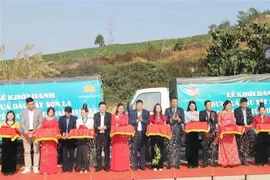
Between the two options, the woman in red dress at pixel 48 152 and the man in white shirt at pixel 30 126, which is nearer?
the woman in red dress at pixel 48 152

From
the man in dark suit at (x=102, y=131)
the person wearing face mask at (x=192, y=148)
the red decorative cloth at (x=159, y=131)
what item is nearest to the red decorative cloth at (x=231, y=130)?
the person wearing face mask at (x=192, y=148)

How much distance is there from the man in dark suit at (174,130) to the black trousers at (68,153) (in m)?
2.19

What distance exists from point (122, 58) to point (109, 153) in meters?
23.5

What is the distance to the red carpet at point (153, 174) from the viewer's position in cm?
808

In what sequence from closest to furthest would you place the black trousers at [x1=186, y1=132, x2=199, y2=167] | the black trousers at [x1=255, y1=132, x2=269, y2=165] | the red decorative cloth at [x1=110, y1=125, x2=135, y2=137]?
the red decorative cloth at [x1=110, y1=125, x2=135, y2=137] → the black trousers at [x1=186, y1=132, x2=199, y2=167] → the black trousers at [x1=255, y1=132, x2=269, y2=165]

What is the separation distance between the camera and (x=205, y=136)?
8.99 metres

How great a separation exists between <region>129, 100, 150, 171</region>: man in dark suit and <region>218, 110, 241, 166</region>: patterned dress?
1702 mm

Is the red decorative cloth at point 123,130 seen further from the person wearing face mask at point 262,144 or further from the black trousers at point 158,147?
the person wearing face mask at point 262,144

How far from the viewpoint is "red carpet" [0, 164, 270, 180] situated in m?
8.08

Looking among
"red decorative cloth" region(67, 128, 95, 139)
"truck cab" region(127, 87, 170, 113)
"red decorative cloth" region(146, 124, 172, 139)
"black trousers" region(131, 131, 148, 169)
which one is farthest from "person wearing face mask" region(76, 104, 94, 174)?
"truck cab" region(127, 87, 170, 113)

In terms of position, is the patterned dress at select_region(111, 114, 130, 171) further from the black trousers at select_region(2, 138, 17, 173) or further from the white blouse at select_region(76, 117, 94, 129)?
the black trousers at select_region(2, 138, 17, 173)

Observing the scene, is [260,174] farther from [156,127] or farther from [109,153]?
[109,153]

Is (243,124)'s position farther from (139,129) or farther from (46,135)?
(46,135)

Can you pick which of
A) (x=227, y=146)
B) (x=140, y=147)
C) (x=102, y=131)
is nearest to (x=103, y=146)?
(x=102, y=131)
